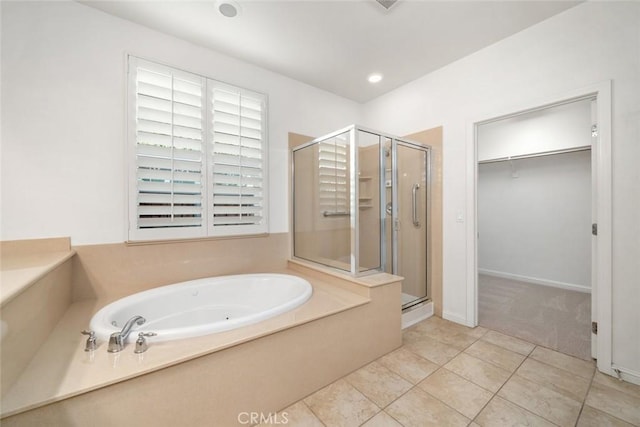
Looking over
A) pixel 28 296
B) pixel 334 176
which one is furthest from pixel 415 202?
pixel 28 296

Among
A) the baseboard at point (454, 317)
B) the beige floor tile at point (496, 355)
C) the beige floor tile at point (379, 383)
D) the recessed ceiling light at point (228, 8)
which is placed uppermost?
the recessed ceiling light at point (228, 8)

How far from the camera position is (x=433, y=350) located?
2.00 metres

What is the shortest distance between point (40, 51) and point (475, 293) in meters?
3.94

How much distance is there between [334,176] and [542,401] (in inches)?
86.3

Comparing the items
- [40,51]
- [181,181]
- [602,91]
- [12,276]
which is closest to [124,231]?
[181,181]

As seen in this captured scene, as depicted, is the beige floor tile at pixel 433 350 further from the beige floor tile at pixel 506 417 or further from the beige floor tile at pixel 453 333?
the beige floor tile at pixel 506 417

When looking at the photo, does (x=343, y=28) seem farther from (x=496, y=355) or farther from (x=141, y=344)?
(x=496, y=355)

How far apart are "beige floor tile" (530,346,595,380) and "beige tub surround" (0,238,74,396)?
9.96 ft

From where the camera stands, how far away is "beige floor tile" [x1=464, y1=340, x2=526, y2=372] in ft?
5.94

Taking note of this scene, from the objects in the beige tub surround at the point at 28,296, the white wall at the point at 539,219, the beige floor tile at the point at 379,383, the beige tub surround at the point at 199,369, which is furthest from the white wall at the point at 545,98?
the beige tub surround at the point at 28,296

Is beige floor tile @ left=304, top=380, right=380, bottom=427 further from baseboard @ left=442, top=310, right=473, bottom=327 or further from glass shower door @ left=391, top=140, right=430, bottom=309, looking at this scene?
baseboard @ left=442, top=310, right=473, bottom=327

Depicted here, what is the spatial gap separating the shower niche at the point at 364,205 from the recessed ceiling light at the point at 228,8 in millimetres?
1196

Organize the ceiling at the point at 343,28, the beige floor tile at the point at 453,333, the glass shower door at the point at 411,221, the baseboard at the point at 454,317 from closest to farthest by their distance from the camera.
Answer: the ceiling at the point at 343,28
the beige floor tile at the point at 453,333
the baseboard at the point at 454,317
the glass shower door at the point at 411,221

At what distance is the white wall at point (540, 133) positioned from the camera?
3.11m
